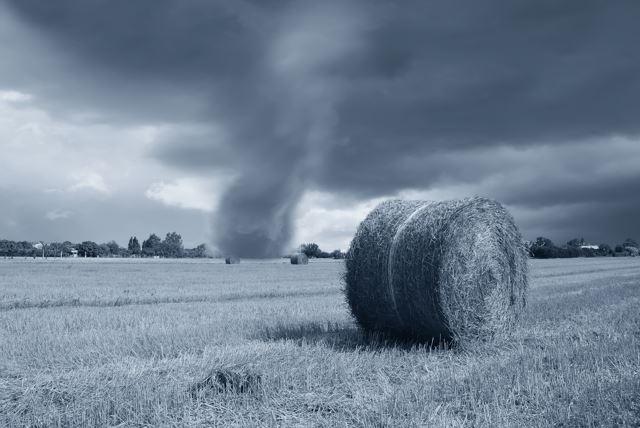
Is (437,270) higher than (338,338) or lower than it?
higher

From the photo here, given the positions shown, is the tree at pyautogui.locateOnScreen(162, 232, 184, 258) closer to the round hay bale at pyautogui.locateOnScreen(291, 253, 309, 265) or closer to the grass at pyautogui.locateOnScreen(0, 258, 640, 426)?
the round hay bale at pyautogui.locateOnScreen(291, 253, 309, 265)

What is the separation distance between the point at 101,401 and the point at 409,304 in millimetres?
5156

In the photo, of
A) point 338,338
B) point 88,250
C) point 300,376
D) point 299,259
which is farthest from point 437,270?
point 88,250

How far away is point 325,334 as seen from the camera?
987cm

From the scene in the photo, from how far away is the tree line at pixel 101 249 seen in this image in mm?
103869

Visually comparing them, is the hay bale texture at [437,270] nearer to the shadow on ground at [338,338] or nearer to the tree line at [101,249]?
the shadow on ground at [338,338]

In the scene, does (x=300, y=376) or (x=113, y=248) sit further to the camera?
(x=113, y=248)

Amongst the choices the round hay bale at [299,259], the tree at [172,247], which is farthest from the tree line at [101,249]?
the round hay bale at [299,259]

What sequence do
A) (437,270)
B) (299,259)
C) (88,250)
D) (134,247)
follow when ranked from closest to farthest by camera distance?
(437,270)
(299,259)
(88,250)
(134,247)

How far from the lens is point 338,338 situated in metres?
9.27

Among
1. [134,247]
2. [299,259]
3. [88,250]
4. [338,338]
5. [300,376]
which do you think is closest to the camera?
[300,376]

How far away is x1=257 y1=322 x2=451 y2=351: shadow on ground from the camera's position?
28.1ft

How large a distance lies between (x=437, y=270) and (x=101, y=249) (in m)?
127

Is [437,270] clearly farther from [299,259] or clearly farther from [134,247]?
[134,247]
